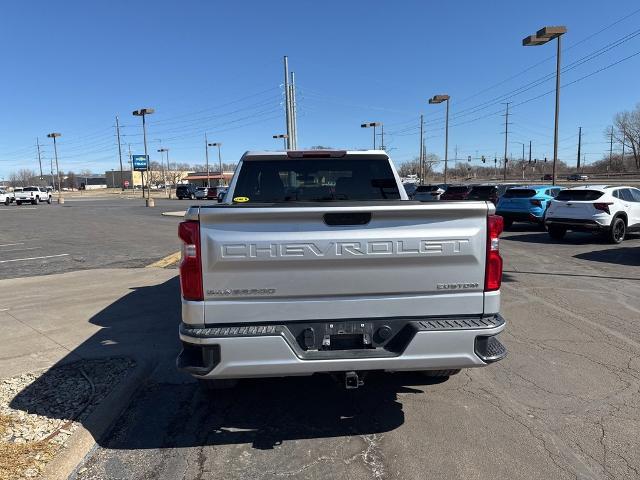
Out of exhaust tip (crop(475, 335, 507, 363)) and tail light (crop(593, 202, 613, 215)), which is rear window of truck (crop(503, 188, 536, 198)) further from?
exhaust tip (crop(475, 335, 507, 363))

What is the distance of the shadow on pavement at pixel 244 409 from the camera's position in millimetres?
3699

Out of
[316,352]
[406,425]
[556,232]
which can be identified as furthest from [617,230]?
[316,352]

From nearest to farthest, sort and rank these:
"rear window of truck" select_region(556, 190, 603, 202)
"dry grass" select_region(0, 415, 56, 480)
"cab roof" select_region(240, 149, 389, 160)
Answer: "dry grass" select_region(0, 415, 56, 480)
"cab roof" select_region(240, 149, 389, 160)
"rear window of truck" select_region(556, 190, 603, 202)

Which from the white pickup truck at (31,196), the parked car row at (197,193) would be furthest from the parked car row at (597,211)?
the white pickup truck at (31,196)

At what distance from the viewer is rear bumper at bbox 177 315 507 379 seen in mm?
3156

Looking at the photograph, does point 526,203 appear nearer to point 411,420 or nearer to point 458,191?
point 458,191

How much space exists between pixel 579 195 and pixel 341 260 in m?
13.4

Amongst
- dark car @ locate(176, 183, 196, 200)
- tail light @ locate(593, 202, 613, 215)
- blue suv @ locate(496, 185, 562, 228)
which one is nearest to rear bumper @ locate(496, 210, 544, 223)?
blue suv @ locate(496, 185, 562, 228)

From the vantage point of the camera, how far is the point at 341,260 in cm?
321

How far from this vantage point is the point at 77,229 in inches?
801

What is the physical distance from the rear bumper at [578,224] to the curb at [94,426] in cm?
1278

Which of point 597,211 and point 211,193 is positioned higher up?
point 597,211

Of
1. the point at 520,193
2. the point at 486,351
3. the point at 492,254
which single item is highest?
the point at 492,254

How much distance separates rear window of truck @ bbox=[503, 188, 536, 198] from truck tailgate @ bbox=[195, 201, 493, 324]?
1609 centimetres
